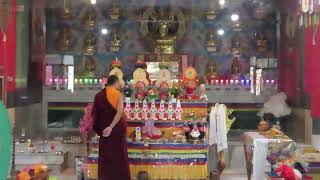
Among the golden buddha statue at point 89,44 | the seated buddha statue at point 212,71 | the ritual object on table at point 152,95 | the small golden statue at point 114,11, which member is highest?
the small golden statue at point 114,11

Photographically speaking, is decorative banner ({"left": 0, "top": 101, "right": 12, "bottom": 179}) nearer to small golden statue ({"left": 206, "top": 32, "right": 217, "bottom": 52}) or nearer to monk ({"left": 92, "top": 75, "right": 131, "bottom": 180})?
monk ({"left": 92, "top": 75, "right": 131, "bottom": 180})

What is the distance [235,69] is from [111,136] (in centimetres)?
577

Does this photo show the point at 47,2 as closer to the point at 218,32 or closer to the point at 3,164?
the point at 218,32

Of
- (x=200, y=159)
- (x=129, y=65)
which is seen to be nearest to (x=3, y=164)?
(x=200, y=159)

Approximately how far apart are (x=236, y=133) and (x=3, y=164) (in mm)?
8109

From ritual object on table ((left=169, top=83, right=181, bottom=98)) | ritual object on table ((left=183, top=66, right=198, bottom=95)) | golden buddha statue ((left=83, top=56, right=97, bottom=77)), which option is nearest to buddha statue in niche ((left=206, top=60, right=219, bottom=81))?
golden buddha statue ((left=83, top=56, right=97, bottom=77))

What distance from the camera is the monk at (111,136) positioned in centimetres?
690

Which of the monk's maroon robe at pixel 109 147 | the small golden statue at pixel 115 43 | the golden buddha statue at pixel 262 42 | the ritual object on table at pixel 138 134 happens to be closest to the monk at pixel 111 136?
the monk's maroon robe at pixel 109 147

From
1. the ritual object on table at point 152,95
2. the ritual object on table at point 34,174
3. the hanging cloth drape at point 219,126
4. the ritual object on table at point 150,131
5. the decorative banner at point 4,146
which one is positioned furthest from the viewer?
the ritual object on table at point 152,95

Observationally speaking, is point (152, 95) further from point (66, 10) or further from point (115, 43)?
point (66, 10)

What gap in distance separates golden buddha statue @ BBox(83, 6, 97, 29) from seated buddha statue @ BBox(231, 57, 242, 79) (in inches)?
136

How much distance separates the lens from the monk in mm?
6902

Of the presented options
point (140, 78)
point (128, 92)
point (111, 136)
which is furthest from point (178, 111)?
point (111, 136)

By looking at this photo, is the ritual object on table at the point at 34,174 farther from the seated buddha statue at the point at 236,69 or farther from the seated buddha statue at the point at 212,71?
the seated buddha statue at the point at 236,69
